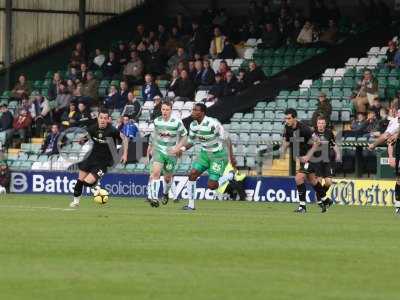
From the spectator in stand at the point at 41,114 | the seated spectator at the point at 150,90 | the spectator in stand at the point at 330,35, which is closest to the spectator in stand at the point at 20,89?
the spectator in stand at the point at 41,114

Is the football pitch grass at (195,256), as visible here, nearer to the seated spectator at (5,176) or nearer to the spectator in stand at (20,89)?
the seated spectator at (5,176)

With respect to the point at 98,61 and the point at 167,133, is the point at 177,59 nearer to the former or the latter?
A: the point at 98,61

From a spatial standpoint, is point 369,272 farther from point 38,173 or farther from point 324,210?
point 38,173

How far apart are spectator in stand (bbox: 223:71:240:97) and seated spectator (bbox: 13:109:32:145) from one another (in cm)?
574

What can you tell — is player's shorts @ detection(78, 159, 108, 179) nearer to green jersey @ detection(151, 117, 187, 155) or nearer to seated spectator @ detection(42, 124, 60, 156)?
green jersey @ detection(151, 117, 187, 155)

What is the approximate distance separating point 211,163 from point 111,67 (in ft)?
49.2

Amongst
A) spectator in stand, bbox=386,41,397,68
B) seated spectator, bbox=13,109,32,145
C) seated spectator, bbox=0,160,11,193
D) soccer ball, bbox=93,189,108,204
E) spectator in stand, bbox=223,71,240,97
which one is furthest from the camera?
seated spectator, bbox=13,109,32,145

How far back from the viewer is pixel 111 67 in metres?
40.6

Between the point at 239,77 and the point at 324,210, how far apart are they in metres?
11.4

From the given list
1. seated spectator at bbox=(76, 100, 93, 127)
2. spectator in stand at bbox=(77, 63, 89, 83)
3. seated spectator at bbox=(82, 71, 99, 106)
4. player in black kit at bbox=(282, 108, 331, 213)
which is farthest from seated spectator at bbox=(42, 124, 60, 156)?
player in black kit at bbox=(282, 108, 331, 213)

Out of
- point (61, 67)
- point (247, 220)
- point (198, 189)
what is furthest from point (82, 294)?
point (61, 67)

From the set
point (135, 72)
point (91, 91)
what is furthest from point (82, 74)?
point (135, 72)

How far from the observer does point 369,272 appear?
525 inches

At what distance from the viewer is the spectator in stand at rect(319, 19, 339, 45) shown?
38.1 m
